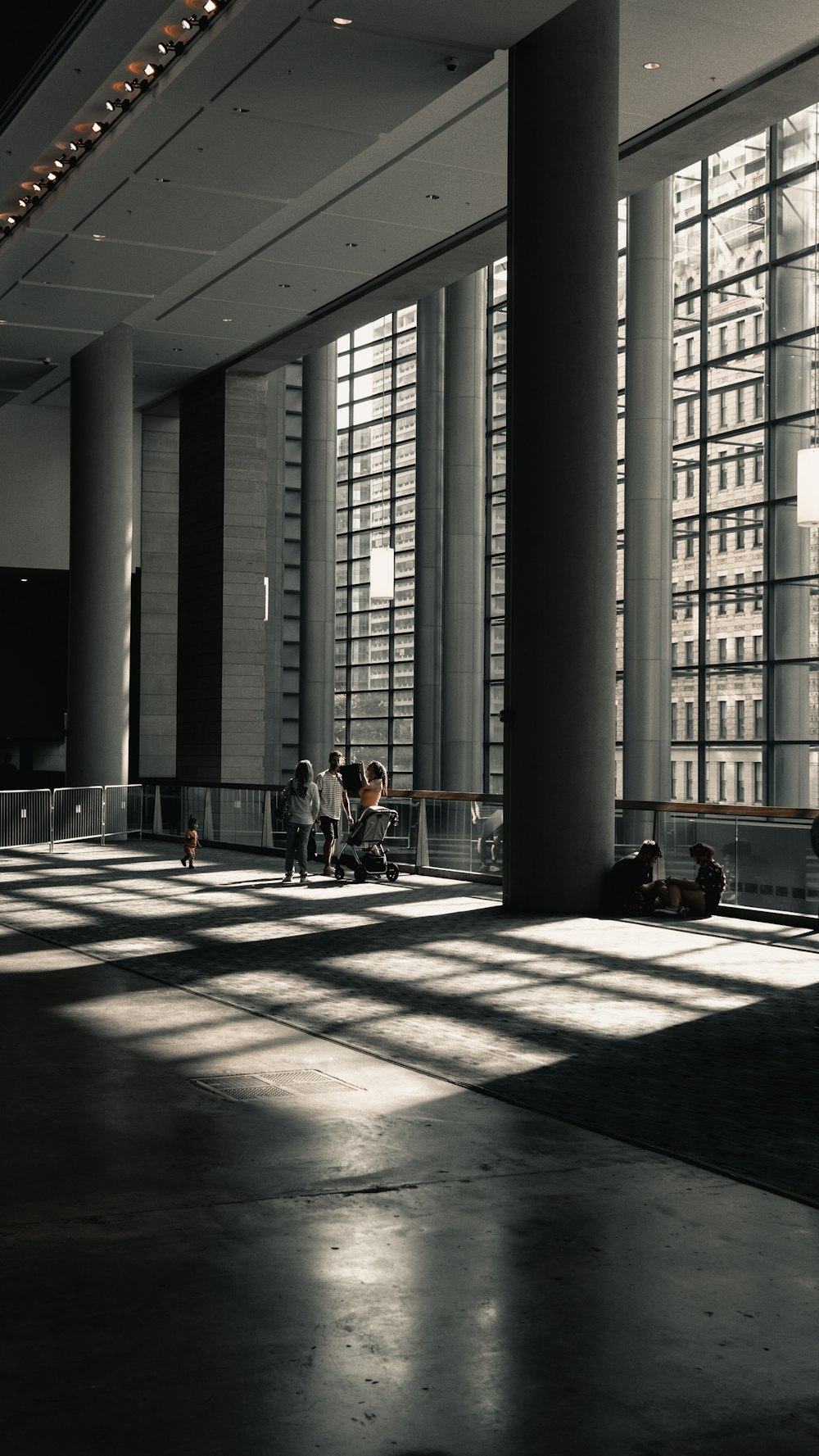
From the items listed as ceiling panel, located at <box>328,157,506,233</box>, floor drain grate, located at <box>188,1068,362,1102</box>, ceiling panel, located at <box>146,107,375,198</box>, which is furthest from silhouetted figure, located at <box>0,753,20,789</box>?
floor drain grate, located at <box>188,1068,362,1102</box>

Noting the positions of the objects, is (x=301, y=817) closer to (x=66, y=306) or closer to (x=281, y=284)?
(x=281, y=284)

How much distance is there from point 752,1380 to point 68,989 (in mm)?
6740

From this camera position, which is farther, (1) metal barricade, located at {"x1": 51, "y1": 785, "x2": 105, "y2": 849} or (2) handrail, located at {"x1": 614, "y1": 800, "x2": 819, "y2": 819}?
(1) metal barricade, located at {"x1": 51, "y1": 785, "x2": 105, "y2": 849}

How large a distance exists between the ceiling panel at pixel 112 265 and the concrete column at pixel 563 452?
9.69m

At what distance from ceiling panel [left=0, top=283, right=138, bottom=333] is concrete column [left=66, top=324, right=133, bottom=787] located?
4.85 feet

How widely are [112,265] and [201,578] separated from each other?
29.8 ft

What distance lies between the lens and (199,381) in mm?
32375

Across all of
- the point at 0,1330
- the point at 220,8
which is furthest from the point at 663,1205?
the point at 220,8

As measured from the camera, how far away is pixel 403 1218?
478 cm

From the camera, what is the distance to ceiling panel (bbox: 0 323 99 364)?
1075 inches

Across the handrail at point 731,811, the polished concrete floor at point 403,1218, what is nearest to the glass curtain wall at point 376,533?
the handrail at point 731,811

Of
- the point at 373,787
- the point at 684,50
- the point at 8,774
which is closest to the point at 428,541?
the point at 8,774

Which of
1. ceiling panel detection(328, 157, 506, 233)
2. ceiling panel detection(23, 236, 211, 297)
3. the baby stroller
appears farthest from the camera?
ceiling panel detection(23, 236, 211, 297)

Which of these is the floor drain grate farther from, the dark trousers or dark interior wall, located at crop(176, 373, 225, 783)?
dark interior wall, located at crop(176, 373, 225, 783)
